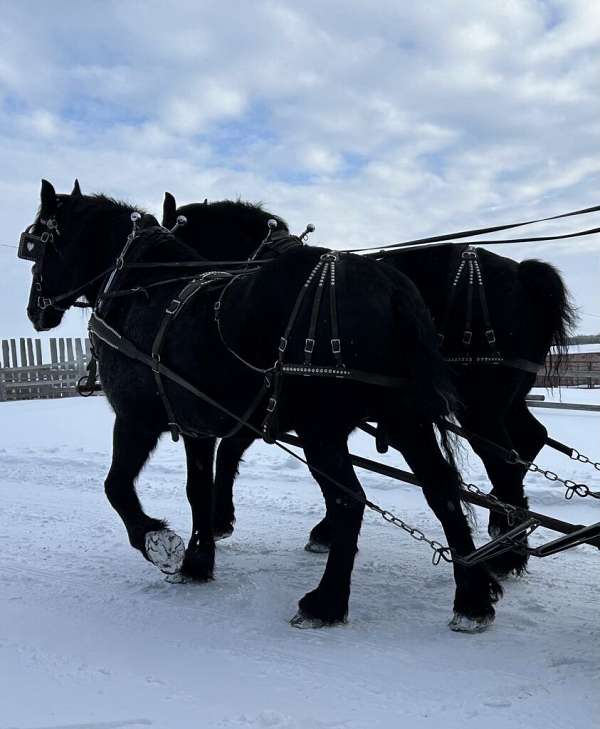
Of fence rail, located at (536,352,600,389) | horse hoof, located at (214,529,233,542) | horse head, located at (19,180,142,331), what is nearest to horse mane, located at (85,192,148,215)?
horse head, located at (19,180,142,331)

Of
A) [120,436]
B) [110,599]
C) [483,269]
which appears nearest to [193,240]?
[120,436]

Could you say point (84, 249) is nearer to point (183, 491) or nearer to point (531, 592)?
point (183, 491)

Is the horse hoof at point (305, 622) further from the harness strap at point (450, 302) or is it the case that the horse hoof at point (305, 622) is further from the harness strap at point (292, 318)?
the harness strap at point (450, 302)

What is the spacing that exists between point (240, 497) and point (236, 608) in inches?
98.0

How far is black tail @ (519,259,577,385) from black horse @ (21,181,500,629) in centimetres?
112

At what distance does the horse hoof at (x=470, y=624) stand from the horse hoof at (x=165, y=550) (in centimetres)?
145

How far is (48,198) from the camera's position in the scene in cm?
441

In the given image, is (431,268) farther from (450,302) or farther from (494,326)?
(494,326)

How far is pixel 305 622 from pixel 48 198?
10.1 feet

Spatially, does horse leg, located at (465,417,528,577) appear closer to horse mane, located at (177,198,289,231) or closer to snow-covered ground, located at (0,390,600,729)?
snow-covered ground, located at (0,390,600,729)

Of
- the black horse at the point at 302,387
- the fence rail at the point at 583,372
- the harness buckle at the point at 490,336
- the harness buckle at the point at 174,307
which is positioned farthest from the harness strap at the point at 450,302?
the fence rail at the point at 583,372

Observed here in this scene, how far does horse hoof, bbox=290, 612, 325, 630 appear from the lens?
3.24 metres

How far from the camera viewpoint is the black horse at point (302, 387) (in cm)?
311

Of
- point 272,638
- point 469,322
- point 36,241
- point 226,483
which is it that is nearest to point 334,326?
point 469,322
